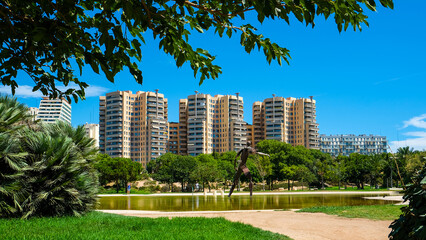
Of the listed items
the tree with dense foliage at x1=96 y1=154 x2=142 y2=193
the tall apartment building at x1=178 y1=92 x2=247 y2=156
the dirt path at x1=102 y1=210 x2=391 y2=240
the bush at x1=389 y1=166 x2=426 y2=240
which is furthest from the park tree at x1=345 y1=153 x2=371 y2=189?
the bush at x1=389 y1=166 x2=426 y2=240

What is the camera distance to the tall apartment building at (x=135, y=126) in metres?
116

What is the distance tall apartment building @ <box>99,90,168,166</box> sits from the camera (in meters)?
116

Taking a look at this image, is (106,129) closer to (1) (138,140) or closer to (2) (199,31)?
(1) (138,140)

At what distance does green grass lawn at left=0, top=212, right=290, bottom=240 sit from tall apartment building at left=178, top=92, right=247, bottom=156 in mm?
105190

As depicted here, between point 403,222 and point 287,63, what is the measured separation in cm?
227

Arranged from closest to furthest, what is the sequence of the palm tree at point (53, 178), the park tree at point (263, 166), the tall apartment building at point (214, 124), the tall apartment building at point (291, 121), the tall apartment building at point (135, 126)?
the palm tree at point (53, 178), the park tree at point (263, 166), the tall apartment building at point (135, 126), the tall apartment building at point (214, 124), the tall apartment building at point (291, 121)

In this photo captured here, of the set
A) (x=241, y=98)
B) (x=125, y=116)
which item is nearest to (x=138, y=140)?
(x=125, y=116)

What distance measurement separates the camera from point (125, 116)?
117562 millimetres

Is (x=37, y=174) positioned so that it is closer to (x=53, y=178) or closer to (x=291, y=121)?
(x=53, y=178)

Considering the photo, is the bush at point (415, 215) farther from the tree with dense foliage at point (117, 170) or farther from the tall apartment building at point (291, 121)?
the tall apartment building at point (291, 121)

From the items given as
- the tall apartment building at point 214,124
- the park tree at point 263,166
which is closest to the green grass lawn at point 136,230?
the park tree at point 263,166

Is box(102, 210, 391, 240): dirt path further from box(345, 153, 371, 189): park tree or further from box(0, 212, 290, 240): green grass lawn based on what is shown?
box(345, 153, 371, 189): park tree

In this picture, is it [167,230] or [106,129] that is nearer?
[167,230]

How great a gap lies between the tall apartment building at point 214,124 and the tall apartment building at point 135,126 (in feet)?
29.8
